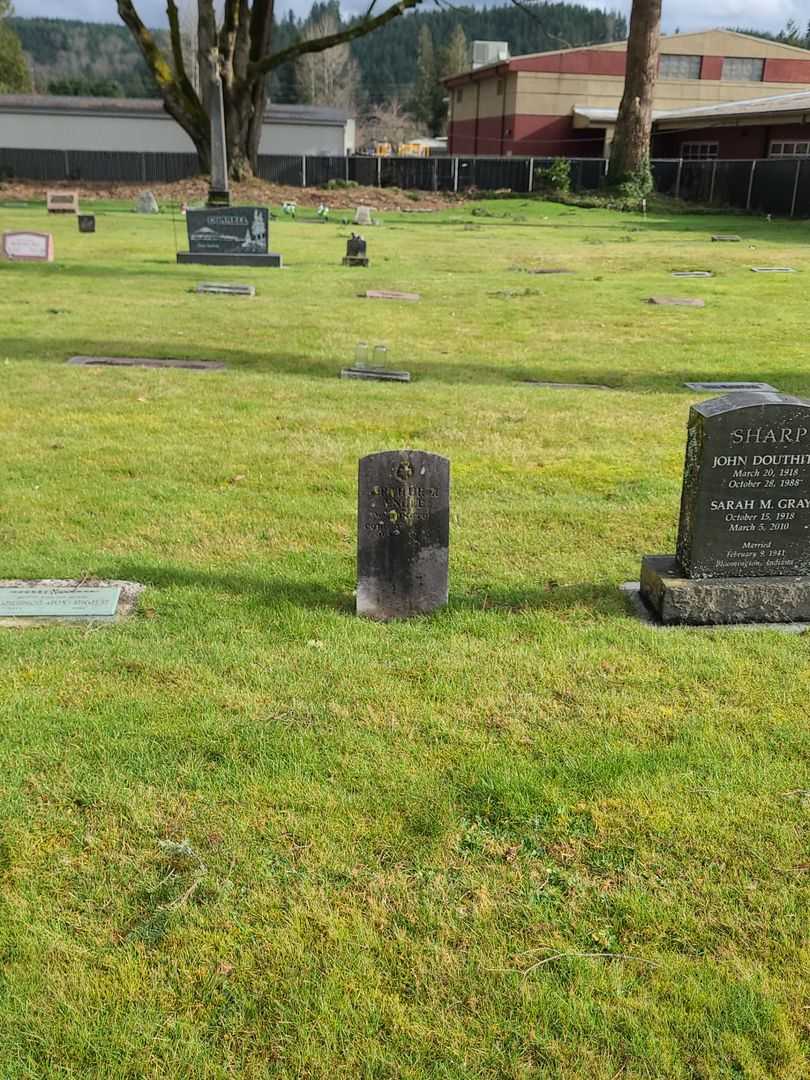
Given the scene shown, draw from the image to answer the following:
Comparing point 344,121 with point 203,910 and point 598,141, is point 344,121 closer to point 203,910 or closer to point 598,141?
point 598,141

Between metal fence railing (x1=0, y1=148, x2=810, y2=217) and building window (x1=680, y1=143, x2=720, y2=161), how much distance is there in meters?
4.64

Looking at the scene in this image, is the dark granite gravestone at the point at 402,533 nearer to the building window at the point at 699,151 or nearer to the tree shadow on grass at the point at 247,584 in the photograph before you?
Result: the tree shadow on grass at the point at 247,584

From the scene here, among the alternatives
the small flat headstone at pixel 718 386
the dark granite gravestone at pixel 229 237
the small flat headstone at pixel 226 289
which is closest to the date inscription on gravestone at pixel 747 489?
the small flat headstone at pixel 718 386

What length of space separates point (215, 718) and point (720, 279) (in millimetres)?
17874

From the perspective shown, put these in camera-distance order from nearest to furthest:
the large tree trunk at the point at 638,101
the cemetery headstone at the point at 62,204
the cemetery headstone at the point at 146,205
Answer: the cemetery headstone at the point at 62,204, the large tree trunk at the point at 638,101, the cemetery headstone at the point at 146,205

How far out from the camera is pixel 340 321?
13.7 metres

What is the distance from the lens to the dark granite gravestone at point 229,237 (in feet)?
65.7

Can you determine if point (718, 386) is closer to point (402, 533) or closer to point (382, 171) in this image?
point (402, 533)

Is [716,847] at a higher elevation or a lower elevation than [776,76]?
lower

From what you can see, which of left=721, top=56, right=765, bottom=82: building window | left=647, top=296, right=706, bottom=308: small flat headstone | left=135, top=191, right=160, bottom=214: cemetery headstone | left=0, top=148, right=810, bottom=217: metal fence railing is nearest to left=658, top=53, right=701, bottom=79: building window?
left=721, top=56, right=765, bottom=82: building window

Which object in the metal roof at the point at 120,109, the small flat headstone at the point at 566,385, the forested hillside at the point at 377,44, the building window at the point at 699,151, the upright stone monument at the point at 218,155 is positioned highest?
the forested hillside at the point at 377,44

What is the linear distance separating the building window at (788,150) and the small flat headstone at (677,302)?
92.5 feet

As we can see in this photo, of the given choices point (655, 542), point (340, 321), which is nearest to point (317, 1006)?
point (655, 542)

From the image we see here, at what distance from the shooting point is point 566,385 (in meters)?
10.5
